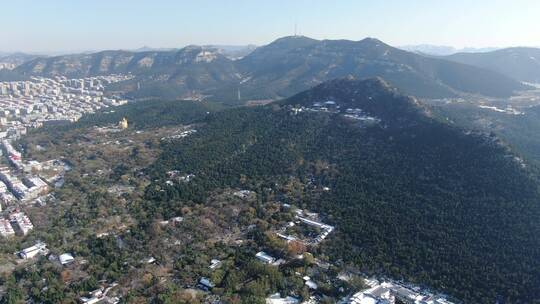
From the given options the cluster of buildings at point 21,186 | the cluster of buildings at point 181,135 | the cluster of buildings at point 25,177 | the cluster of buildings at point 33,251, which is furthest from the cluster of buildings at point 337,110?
the cluster of buildings at point 33,251

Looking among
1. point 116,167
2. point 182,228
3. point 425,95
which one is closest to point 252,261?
point 182,228

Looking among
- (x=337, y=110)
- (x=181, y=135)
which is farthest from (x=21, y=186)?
(x=337, y=110)

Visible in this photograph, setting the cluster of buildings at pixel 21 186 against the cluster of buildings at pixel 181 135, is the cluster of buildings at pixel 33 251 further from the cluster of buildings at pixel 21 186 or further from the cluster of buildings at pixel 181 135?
the cluster of buildings at pixel 181 135

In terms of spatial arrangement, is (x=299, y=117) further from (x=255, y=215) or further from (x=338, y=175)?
(x=255, y=215)

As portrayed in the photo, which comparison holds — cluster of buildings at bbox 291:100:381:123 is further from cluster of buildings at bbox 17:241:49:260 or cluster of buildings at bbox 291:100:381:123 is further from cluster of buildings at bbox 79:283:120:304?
cluster of buildings at bbox 79:283:120:304

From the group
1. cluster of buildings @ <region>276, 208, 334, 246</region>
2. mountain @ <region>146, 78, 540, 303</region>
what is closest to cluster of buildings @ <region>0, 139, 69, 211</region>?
mountain @ <region>146, 78, 540, 303</region>

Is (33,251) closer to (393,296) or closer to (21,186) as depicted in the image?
(21,186)
